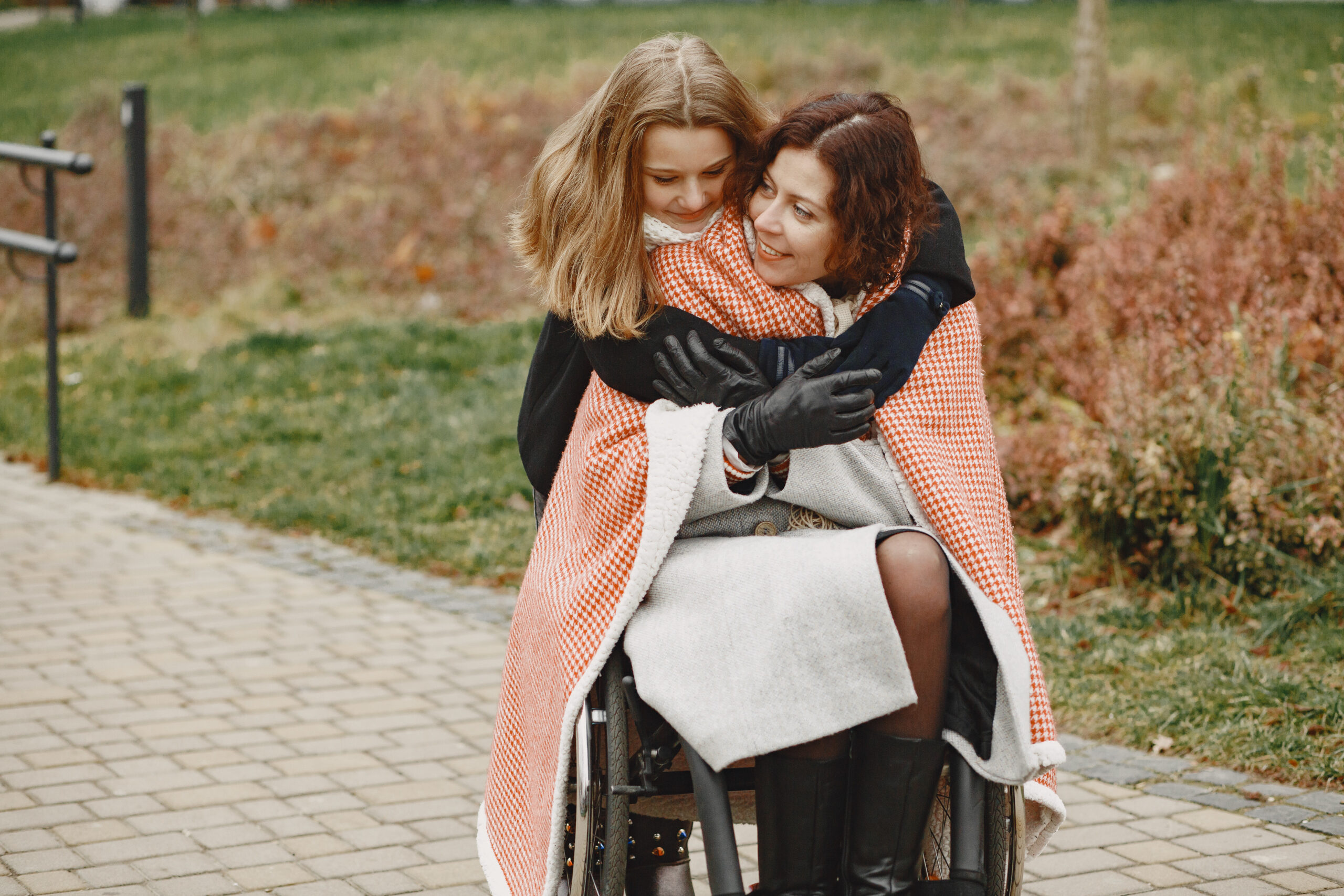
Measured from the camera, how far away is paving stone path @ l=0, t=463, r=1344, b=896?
3.17 meters

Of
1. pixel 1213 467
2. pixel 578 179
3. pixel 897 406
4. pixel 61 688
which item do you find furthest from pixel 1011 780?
pixel 61 688

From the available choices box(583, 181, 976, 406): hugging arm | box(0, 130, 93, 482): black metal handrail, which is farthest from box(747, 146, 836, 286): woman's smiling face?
box(0, 130, 93, 482): black metal handrail

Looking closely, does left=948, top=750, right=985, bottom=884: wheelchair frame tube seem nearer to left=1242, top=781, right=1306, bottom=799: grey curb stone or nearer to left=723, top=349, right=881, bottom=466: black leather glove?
left=723, top=349, right=881, bottom=466: black leather glove

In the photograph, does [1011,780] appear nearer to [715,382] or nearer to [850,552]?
[850,552]

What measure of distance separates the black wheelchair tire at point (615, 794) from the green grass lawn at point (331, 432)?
3.24m

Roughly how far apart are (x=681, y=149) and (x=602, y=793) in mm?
1120

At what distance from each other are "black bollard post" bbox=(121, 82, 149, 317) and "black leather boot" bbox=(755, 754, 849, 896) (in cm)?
872

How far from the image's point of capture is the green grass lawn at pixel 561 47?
15945mm

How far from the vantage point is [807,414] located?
2.20m

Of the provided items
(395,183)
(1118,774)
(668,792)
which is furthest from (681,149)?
(395,183)

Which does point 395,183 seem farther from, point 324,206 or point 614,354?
point 614,354

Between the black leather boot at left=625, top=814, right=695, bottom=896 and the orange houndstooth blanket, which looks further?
the black leather boot at left=625, top=814, right=695, bottom=896

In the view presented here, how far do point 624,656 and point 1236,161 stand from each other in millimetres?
5845

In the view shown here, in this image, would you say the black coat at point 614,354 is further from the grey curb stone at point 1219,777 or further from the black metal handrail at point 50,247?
the black metal handrail at point 50,247
